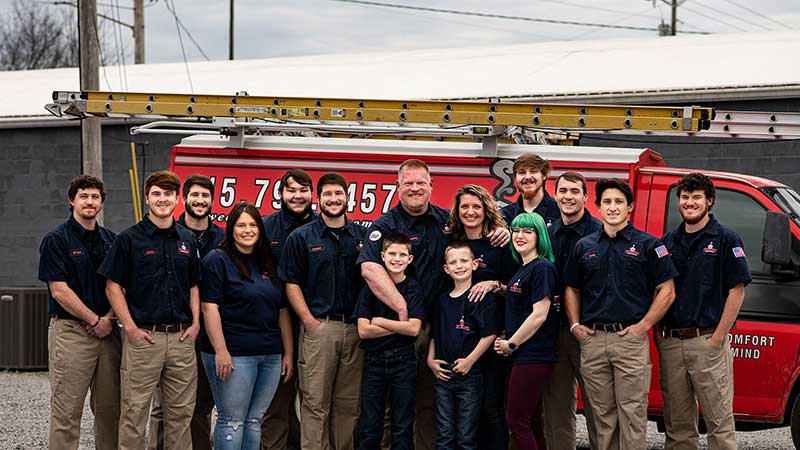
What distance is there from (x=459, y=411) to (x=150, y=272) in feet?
6.58

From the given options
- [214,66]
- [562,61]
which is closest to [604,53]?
[562,61]

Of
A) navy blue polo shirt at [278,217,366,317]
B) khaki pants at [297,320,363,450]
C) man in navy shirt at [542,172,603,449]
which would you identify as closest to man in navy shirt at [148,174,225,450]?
navy blue polo shirt at [278,217,366,317]

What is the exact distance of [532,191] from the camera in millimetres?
Result: 7086

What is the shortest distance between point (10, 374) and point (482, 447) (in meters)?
7.83

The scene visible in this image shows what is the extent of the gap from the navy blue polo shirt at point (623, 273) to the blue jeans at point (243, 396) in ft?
6.41

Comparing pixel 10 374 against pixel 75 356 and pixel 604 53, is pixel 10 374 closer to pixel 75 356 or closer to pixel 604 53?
pixel 75 356

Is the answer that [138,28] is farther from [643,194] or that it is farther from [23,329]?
[643,194]

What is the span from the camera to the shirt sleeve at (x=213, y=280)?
6.72 metres

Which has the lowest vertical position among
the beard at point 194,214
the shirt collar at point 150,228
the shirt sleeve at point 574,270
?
the shirt sleeve at point 574,270

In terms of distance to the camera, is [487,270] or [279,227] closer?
[487,270]

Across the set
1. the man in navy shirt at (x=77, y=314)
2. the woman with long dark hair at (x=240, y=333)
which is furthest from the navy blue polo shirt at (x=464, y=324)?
the man in navy shirt at (x=77, y=314)

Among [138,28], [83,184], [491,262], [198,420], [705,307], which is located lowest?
[198,420]

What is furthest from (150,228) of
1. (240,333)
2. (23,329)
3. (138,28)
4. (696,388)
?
(138,28)

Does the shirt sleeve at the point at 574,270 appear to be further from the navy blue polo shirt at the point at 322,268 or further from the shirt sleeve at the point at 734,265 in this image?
the navy blue polo shirt at the point at 322,268
